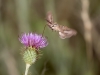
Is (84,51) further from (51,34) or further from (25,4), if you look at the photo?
(25,4)

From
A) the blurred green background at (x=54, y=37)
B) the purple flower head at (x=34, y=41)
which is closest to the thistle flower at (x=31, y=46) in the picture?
the purple flower head at (x=34, y=41)

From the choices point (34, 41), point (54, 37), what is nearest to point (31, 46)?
point (34, 41)

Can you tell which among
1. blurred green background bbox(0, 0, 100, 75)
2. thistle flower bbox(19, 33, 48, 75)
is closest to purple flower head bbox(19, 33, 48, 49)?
thistle flower bbox(19, 33, 48, 75)

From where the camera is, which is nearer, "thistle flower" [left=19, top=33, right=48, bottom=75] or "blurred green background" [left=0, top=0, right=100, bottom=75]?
"thistle flower" [left=19, top=33, right=48, bottom=75]

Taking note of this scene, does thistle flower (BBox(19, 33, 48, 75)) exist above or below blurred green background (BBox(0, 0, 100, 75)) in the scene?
above

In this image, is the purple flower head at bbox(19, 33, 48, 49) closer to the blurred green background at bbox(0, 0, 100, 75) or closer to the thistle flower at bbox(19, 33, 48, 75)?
the thistle flower at bbox(19, 33, 48, 75)

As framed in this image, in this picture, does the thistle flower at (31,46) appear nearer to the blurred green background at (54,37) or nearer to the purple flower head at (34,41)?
the purple flower head at (34,41)
